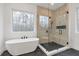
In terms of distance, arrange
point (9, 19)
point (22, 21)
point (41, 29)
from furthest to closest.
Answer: point (41, 29)
point (22, 21)
point (9, 19)

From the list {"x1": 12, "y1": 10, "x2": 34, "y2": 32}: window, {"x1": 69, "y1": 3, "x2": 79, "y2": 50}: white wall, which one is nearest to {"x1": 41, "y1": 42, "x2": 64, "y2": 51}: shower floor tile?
{"x1": 69, "y1": 3, "x2": 79, "y2": 50}: white wall

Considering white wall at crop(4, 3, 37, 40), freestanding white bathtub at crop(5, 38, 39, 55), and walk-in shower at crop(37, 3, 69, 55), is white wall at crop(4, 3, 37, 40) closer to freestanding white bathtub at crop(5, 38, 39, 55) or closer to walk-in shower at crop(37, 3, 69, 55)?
freestanding white bathtub at crop(5, 38, 39, 55)

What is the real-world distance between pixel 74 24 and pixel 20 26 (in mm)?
1507

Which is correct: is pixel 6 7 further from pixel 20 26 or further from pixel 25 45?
pixel 25 45

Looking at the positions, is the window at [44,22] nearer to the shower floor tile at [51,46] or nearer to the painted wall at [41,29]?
the painted wall at [41,29]

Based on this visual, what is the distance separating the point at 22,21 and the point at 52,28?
0.94m

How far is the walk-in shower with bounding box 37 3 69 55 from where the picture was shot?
2388 mm

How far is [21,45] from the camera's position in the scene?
2262mm

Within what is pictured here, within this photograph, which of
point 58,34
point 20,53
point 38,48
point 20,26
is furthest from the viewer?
point 58,34

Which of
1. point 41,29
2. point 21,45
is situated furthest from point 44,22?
point 21,45

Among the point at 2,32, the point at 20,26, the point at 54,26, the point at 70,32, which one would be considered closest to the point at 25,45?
the point at 20,26

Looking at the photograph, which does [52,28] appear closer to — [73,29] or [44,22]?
[44,22]

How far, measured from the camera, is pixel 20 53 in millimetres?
2076

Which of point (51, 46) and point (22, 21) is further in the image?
point (51, 46)
